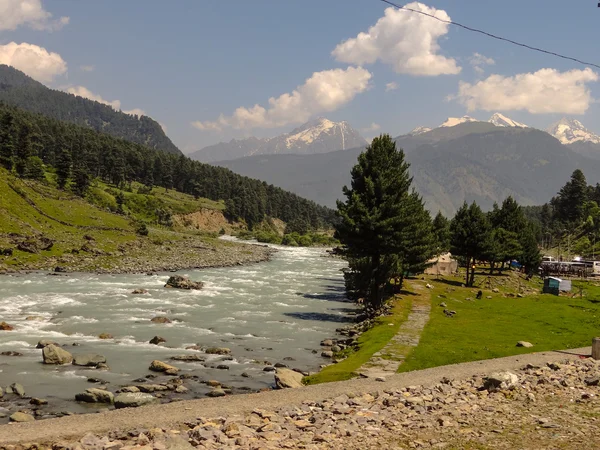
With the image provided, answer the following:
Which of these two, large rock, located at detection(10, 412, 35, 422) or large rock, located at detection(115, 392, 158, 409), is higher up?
large rock, located at detection(115, 392, 158, 409)

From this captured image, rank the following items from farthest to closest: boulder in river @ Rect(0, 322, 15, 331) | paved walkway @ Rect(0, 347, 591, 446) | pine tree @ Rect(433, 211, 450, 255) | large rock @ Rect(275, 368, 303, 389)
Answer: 1. pine tree @ Rect(433, 211, 450, 255)
2. boulder in river @ Rect(0, 322, 15, 331)
3. large rock @ Rect(275, 368, 303, 389)
4. paved walkway @ Rect(0, 347, 591, 446)

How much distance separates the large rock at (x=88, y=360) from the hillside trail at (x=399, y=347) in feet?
51.0

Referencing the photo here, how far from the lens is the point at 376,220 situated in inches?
1855

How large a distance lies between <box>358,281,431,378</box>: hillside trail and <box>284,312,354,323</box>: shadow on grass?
21.4 feet

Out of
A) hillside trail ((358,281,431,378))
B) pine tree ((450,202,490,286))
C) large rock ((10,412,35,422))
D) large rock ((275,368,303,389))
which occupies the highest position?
pine tree ((450,202,490,286))

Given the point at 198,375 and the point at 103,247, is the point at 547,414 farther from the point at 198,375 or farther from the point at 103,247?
the point at 103,247

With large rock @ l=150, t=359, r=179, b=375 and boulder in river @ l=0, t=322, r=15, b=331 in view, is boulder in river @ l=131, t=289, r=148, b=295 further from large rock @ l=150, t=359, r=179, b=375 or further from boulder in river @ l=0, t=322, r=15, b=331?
large rock @ l=150, t=359, r=179, b=375

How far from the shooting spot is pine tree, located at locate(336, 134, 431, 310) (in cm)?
4716

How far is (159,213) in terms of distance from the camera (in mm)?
160625

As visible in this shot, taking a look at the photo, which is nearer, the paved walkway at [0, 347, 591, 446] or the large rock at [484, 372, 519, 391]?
the paved walkway at [0, 347, 591, 446]

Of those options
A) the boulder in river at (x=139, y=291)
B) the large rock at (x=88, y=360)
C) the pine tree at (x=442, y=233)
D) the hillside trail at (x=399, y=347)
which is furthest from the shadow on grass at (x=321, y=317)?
the pine tree at (x=442, y=233)

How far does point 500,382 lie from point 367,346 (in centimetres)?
1276

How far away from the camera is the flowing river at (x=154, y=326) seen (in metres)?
26.5

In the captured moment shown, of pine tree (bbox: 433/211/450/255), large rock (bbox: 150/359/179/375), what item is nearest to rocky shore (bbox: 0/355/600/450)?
large rock (bbox: 150/359/179/375)
